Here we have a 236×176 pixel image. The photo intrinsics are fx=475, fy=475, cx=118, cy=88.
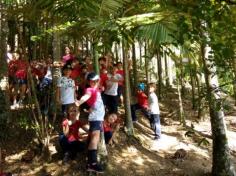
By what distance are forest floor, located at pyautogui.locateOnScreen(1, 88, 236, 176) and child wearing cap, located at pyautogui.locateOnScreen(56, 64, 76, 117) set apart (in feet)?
3.53

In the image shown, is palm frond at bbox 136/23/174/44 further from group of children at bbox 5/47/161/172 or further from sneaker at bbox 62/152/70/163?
sneaker at bbox 62/152/70/163

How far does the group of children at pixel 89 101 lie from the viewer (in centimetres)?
910

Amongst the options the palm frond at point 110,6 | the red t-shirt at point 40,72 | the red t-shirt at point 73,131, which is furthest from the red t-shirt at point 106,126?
the palm frond at point 110,6

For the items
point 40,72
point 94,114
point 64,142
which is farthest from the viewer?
point 40,72

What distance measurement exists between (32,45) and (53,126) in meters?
6.22

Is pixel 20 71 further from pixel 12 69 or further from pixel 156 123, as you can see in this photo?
pixel 156 123

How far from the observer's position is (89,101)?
9.08 meters

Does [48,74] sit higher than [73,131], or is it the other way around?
[48,74]

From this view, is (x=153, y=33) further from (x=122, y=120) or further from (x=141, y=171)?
(x=122, y=120)

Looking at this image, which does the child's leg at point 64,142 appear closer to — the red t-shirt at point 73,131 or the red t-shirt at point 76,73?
the red t-shirt at point 73,131

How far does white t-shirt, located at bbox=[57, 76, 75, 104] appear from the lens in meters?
9.95

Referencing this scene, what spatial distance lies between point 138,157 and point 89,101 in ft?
8.80

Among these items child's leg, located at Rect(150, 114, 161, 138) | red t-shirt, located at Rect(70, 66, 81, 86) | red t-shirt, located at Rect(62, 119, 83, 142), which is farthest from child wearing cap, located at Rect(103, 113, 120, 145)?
child's leg, located at Rect(150, 114, 161, 138)

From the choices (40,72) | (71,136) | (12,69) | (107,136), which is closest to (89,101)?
(71,136)
